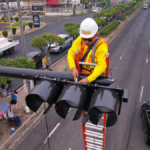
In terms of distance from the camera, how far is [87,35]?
372cm

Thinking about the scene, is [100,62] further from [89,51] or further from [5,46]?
[5,46]

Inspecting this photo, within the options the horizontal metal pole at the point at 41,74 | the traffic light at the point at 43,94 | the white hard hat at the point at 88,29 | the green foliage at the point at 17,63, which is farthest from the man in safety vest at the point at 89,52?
the green foliage at the point at 17,63

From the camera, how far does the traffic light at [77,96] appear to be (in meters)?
2.71

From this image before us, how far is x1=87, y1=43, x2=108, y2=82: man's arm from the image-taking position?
3388 millimetres

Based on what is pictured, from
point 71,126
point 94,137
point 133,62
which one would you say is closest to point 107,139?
point 71,126

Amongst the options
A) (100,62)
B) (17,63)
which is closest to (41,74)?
(100,62)

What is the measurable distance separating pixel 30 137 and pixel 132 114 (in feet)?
27.5

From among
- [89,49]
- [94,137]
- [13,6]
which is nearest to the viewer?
[89,49]

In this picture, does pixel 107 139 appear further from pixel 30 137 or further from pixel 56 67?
pixel 56 67

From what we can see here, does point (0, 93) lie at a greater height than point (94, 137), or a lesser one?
lesser

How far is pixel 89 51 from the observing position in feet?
13.0

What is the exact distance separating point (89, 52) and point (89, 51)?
0.02 meters

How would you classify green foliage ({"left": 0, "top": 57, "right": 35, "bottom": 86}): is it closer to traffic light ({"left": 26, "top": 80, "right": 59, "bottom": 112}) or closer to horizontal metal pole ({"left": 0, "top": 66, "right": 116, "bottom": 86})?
horizontal metal pole ({"left": 0, "top": 66, "right": 116, "bottom": 86})

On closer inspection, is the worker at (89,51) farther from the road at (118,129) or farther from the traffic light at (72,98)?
the road at (118,129)
